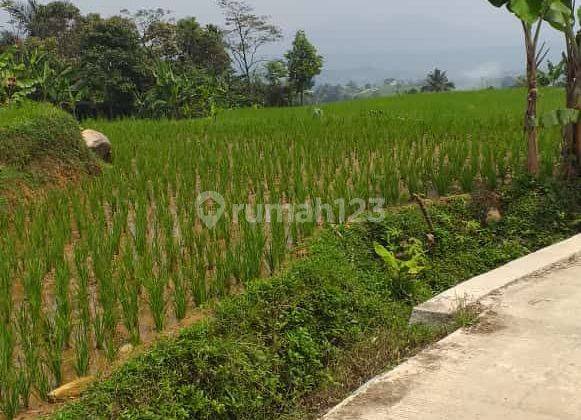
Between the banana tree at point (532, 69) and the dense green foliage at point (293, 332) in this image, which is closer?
the dense green foliage at point (293, 332)

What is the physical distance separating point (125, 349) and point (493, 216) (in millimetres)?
3577

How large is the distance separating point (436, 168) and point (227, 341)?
12.8 ft

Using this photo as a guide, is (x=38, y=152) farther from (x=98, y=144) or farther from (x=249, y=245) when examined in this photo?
(x=249, y=245)

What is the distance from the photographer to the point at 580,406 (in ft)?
7.29

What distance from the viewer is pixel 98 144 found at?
23.1 ft

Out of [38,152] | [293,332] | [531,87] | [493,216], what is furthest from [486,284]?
[38,152]

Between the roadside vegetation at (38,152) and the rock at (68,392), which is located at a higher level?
the roadside vegetation at (38,152)

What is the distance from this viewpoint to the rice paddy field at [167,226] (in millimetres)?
2857

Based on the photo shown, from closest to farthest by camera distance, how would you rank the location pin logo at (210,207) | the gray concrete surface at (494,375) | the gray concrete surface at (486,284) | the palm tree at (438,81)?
the gray concrete surface at (494,375), the gray concrete surface at (486,284), the location pin logo at (210,207), the palm tree at (438,81)

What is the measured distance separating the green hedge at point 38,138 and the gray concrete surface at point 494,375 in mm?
4626

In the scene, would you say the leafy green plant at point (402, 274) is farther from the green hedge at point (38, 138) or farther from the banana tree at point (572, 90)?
the green hedge at point (38, 138)

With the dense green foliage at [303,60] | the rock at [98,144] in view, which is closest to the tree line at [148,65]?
the dense green foliage at [303,60]

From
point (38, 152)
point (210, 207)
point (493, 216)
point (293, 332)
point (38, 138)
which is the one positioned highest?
point (38, 138)

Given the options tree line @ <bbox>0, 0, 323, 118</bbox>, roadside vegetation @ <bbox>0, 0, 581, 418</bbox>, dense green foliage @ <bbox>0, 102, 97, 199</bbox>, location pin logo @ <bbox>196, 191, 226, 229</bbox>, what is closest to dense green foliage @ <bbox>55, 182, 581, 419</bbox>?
roadside vegetation @ <bbox>0, 0, 581, 418</bbox>
